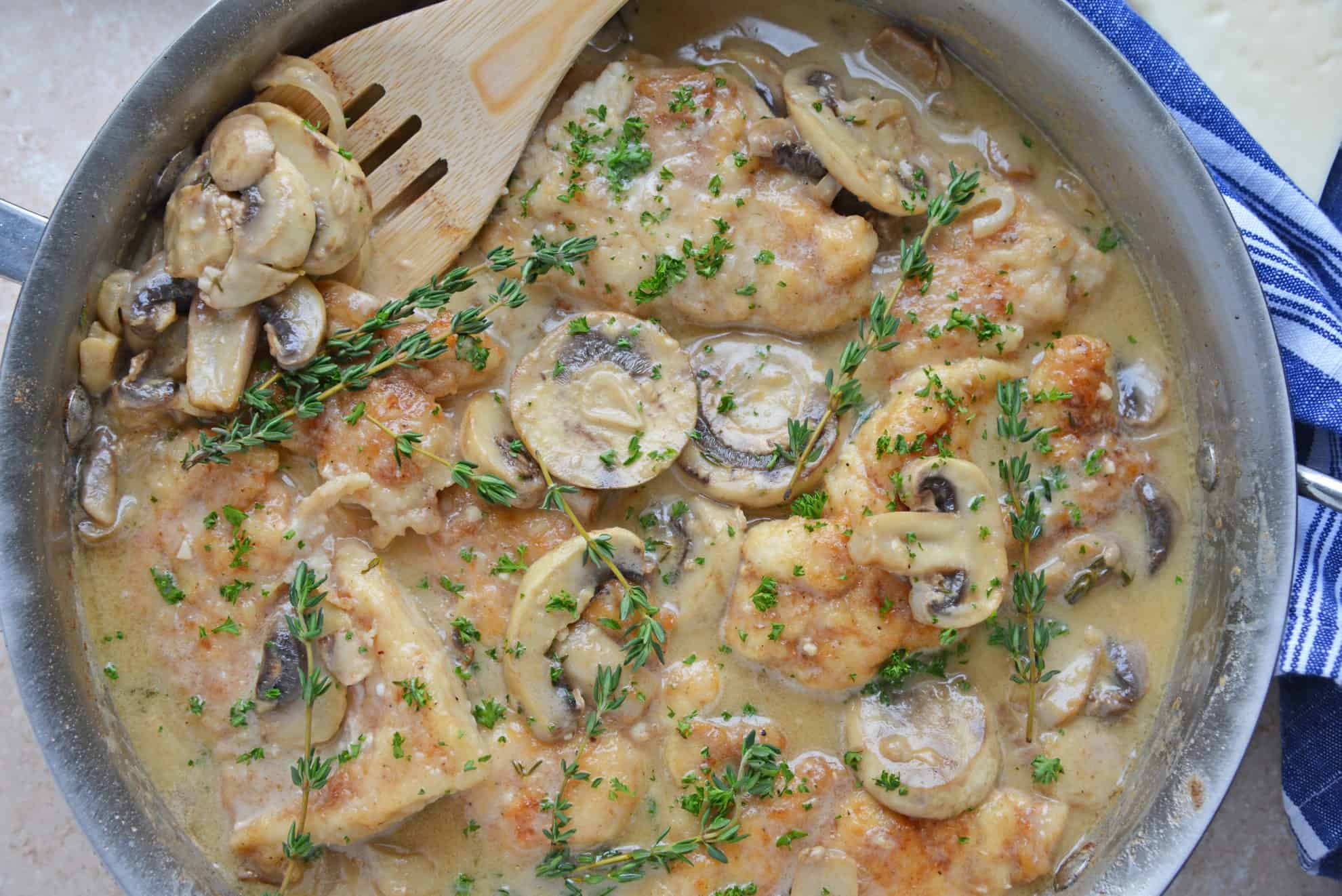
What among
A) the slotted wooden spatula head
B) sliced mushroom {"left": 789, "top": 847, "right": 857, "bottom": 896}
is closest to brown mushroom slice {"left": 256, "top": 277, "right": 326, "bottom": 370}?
the slotted wooden spatula head

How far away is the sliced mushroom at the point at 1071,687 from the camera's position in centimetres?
332

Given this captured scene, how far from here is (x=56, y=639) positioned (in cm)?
312

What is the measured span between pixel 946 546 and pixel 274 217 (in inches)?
77.6

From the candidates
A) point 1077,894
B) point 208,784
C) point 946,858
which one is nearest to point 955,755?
point 946,858

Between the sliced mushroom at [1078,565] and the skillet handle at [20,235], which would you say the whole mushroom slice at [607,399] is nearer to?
the sliced mushroom at [1078,565]

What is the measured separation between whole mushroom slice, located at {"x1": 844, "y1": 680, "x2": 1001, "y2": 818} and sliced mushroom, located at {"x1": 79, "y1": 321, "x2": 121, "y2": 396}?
2251 mm

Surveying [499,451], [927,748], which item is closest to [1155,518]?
[927,748]

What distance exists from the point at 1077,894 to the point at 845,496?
134cm

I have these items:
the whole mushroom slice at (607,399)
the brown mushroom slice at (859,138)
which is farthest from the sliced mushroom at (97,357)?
the brown mushroom slice at (859,138)

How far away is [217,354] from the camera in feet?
10.3

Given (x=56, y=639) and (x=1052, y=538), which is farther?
(x=1052, y=538)

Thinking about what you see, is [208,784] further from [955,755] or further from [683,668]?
[955,755]

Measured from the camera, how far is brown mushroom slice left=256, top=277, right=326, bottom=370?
10.3 feet

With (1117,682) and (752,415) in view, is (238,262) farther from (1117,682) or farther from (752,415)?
(1117,682)
